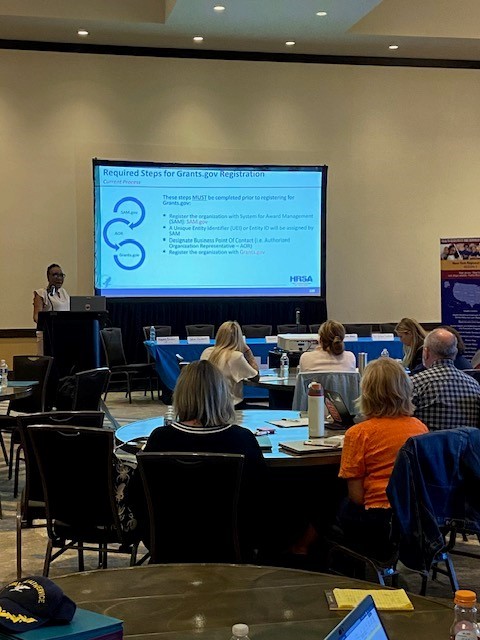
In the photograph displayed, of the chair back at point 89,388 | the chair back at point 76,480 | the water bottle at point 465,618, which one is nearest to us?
the water bottle at point 465,618

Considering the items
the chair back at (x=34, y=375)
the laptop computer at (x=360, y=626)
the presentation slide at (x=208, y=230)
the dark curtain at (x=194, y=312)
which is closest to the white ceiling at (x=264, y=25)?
the presentation slide at (x=208, y=230)

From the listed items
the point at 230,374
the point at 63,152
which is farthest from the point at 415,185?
the point at 230,374

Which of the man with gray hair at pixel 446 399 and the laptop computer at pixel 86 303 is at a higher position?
the laptop computer at pixel 86 303

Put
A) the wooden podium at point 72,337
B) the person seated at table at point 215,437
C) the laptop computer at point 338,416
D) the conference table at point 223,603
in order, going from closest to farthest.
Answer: the conference table at point 223,603
the person seated at table at point 215,437
the laptop computer at point 338,416
the wooden podium at point 72,337

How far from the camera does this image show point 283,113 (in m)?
12.4

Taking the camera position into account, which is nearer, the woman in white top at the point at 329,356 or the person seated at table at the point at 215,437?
the person seated at table at the point at 215,437

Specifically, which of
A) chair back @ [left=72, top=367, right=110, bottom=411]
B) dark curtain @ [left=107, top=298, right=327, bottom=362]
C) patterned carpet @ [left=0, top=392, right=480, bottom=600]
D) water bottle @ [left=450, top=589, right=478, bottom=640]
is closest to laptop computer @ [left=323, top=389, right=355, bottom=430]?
patterned carpet @ [left=0, top=392, right=480, bottom=600]

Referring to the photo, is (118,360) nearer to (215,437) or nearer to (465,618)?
(215,437)

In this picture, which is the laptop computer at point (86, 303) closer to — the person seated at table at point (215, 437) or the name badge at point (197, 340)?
the name badge at point (197, 340)

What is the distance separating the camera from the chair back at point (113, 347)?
420 inches

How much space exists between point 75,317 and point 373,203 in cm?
557

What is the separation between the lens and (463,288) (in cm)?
913

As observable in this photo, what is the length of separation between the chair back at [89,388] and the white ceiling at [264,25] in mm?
5779

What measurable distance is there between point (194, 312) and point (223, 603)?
33.4 ft
